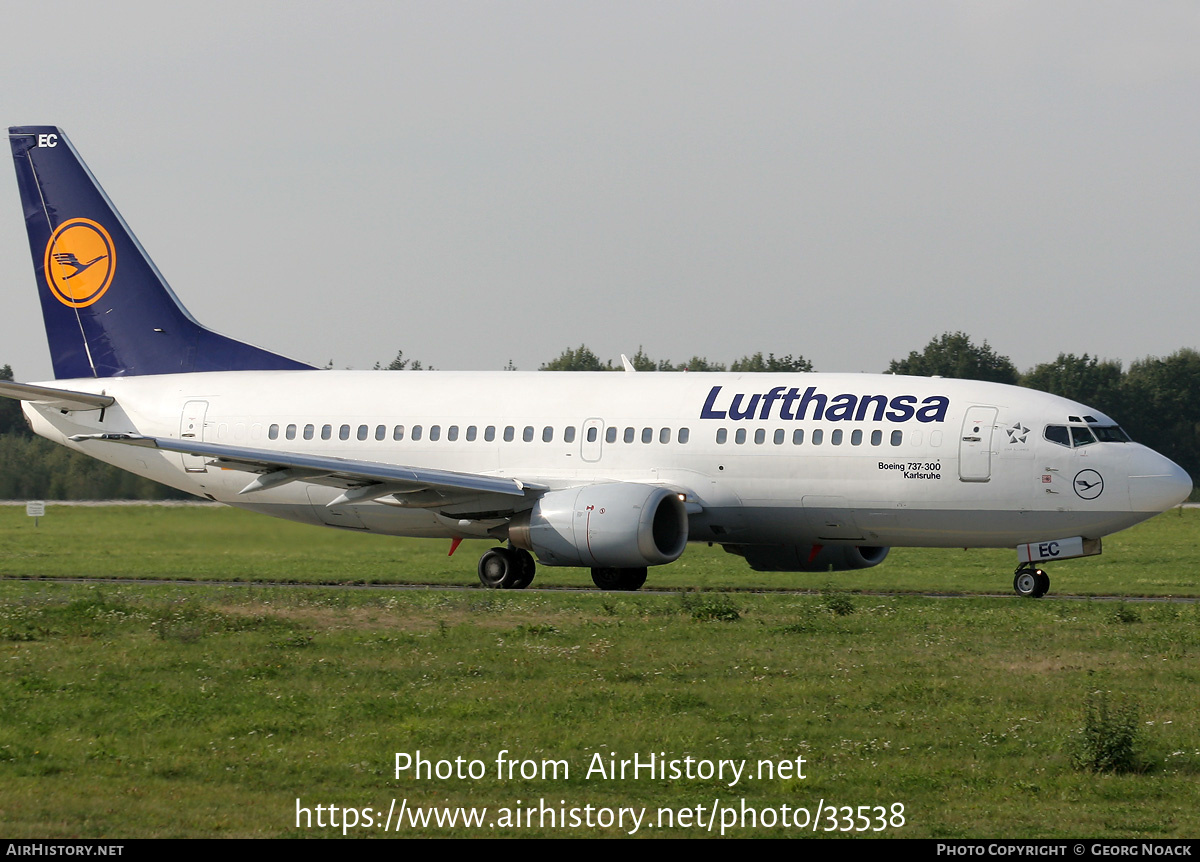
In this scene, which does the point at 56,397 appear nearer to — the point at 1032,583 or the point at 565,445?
the point at 565,445

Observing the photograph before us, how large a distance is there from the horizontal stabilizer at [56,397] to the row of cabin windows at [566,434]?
15.3 feet

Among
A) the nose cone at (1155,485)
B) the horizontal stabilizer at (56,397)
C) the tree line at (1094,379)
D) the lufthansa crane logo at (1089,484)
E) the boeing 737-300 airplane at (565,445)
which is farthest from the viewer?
the tree line at (1094,379)

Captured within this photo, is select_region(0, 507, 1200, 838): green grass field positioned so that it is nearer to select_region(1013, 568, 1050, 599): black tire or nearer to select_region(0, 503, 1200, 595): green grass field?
select_region(1013, 568, 1050, 599): black tire

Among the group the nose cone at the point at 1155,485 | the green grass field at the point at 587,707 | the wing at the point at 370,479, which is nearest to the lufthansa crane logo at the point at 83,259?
the wing at the point at 370,479

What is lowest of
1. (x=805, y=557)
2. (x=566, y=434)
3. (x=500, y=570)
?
(x=500, y=570)

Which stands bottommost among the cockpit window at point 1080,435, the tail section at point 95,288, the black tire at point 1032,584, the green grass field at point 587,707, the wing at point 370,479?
the green grass field at point 587,707

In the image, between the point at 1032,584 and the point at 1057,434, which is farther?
the point at 1032,584

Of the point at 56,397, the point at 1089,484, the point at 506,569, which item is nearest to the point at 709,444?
the point at 506,569

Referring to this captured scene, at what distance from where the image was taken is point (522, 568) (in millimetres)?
29609

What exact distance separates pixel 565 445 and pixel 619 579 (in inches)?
121

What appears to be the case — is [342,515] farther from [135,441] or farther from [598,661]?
[598,661]

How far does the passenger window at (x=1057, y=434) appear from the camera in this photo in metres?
26.2

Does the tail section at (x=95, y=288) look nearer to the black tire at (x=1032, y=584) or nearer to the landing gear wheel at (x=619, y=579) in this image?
the landing gear wheel at (x=619, y=579)
